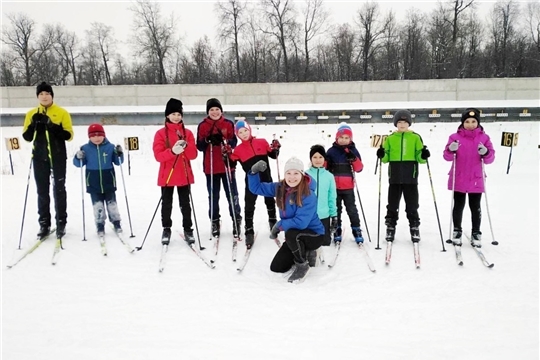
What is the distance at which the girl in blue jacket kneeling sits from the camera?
4395mm

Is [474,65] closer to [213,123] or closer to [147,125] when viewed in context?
[147,125]

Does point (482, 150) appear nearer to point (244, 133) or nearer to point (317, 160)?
point (317, 160)

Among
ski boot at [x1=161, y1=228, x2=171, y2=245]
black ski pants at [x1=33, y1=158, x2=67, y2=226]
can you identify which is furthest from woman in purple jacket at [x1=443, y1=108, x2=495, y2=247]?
black ski pants at [x1=33, y1=158, x2=67, y2=226]

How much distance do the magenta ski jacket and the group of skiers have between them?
1 centimetres

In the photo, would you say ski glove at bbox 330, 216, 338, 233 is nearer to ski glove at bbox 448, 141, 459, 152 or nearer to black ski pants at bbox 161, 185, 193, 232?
ski glove at bbox 448, 141, 459, 152

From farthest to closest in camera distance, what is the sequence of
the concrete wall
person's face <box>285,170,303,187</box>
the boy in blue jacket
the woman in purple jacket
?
the concrete wall < the boy in blue jacket < the woman in purple jacket < person's face <box>285,170,303,187</box>

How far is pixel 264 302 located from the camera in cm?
396

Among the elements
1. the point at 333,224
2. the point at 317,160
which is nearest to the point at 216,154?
the point at 317,160

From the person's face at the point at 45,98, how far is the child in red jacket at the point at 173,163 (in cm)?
166

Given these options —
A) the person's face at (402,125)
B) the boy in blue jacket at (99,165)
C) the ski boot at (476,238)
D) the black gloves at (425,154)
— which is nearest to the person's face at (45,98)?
the boy in blue jacket at (99,165)

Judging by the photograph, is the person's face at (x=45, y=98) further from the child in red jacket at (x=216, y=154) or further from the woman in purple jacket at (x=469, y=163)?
the woman in purple jacket at (x=469, y=163)

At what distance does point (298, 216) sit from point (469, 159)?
265cm

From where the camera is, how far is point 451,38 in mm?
38375

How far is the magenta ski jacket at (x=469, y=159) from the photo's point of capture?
518 cm
